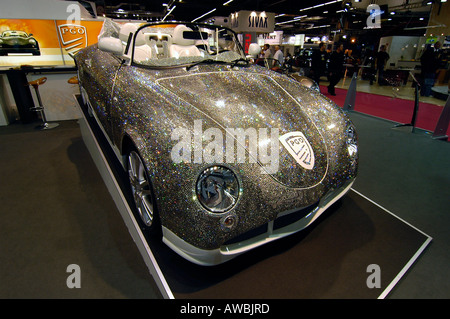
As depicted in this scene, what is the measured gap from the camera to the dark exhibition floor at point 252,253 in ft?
4.41

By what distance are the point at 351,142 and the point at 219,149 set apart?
3.34ft

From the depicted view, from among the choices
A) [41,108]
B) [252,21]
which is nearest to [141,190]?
[41,108]

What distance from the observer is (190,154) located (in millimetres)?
1217

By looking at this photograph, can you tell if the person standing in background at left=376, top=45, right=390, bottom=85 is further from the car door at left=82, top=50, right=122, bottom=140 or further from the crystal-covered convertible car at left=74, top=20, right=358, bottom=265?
the car door at left=82, top=50, right=122, bottom=140

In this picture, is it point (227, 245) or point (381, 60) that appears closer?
point (227, 245)

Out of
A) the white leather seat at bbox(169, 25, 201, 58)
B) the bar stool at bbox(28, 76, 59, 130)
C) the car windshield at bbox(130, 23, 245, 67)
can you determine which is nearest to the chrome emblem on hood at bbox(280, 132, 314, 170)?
the car windshield at bbox(130, 23, 245, 67)

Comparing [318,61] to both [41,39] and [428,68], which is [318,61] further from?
[41,39]

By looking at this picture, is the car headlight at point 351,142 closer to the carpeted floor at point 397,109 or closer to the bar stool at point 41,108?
the carpeted floor at point 397,109

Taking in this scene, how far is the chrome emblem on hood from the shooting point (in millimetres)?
1412

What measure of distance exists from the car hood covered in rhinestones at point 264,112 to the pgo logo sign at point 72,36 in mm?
5646

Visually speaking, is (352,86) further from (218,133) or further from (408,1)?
(408,1)

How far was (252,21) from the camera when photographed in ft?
46.3

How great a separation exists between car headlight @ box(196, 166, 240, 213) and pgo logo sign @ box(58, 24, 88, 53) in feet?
20.7

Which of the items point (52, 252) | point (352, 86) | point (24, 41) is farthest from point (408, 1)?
point (52, 252)
